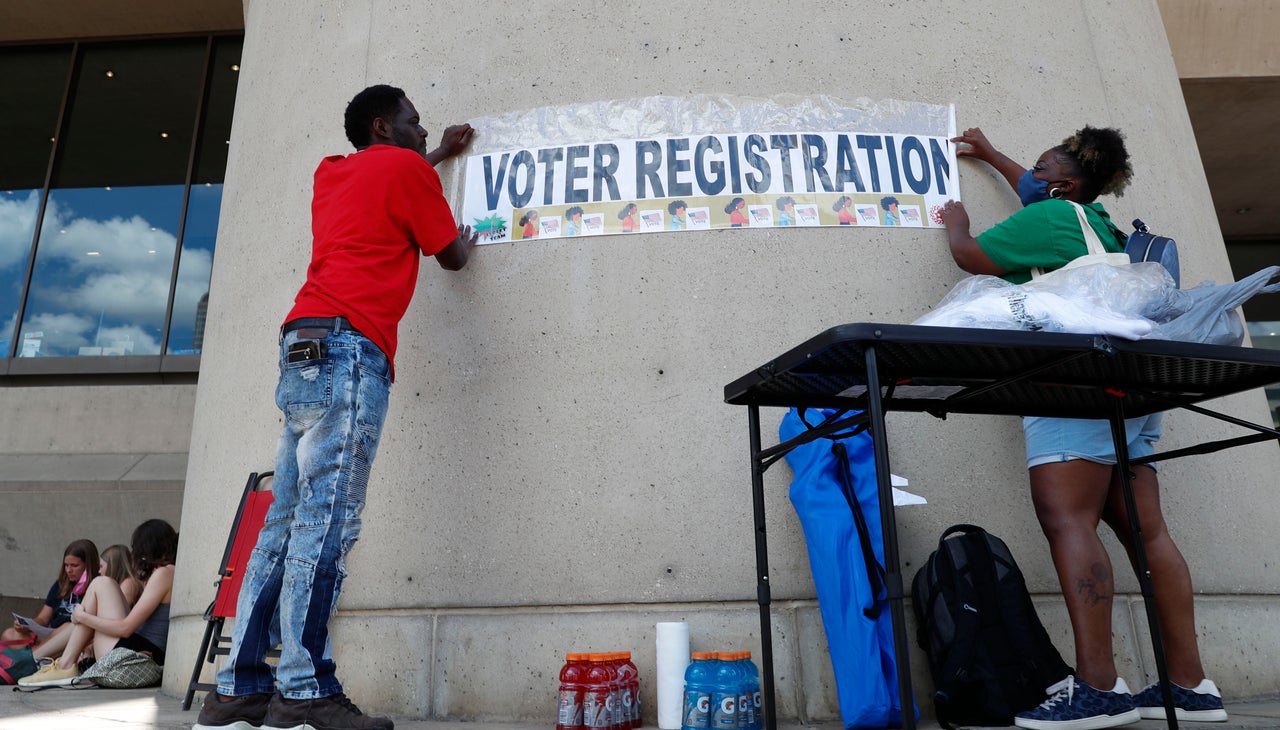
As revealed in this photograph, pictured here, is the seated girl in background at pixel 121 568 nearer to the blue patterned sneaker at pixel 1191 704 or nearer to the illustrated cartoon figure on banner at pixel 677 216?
the illustrated cartoon figure on banner at pixel 677 216

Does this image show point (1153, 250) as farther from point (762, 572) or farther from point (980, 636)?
point (762, 572)

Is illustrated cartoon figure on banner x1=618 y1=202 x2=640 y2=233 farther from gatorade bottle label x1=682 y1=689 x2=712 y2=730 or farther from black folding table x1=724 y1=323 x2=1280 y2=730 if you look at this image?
gatorade bottle label x1=682 y1=689 x2=712 y2=730

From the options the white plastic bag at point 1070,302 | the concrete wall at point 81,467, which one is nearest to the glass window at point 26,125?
the concrete wall at point 81,467

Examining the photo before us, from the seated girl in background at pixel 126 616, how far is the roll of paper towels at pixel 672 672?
11.3ft

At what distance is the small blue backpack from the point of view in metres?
2.87

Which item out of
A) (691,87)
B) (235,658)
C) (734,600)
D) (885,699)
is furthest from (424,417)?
(885,699)

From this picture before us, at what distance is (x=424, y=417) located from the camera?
3652 millimetres

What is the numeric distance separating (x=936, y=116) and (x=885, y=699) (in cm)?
241

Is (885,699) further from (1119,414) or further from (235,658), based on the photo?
(235,658)

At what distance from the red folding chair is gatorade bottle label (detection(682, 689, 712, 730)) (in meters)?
1.98

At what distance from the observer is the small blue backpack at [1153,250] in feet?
9.40

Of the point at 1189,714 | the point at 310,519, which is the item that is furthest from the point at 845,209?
the point at 310,519

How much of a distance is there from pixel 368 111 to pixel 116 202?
7.91m

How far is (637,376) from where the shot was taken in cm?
353
